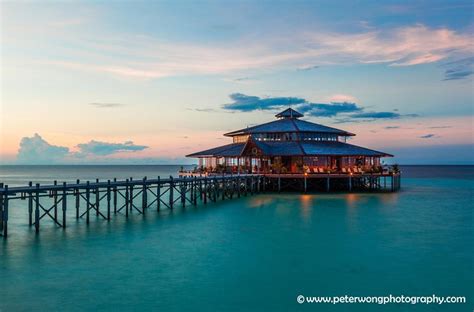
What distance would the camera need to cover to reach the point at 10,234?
26.5 metres

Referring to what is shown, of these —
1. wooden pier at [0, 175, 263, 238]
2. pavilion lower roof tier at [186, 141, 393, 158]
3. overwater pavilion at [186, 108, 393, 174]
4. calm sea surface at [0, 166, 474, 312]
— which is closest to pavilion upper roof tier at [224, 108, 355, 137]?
overwater pavilion at [186, 108, 393, 174]

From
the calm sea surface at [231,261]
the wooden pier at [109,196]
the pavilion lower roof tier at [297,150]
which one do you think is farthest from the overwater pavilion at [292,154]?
the calm sea surface at [231,261]

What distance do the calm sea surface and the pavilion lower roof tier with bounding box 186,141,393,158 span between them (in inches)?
763

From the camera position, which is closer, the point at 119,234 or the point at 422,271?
the point at 422,271

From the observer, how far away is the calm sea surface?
16156mm

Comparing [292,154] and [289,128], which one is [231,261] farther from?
[289,128]

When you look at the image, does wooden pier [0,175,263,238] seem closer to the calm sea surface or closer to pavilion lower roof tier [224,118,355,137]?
the calm sea surface

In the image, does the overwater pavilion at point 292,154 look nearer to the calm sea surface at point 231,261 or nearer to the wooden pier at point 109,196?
the wooden pier at point 109,196

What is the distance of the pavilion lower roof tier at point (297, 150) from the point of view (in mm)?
55062

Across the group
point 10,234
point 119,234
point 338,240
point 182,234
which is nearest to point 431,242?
point 338,240

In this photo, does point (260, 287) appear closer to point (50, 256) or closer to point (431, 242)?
point (50, 256)

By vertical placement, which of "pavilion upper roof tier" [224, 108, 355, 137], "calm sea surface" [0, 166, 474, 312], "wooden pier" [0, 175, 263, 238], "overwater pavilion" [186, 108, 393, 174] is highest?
"pavilion upper roof tier" [224, 108, 355, 137]

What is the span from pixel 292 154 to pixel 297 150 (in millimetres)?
1422

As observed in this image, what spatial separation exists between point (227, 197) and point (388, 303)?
33.1m
